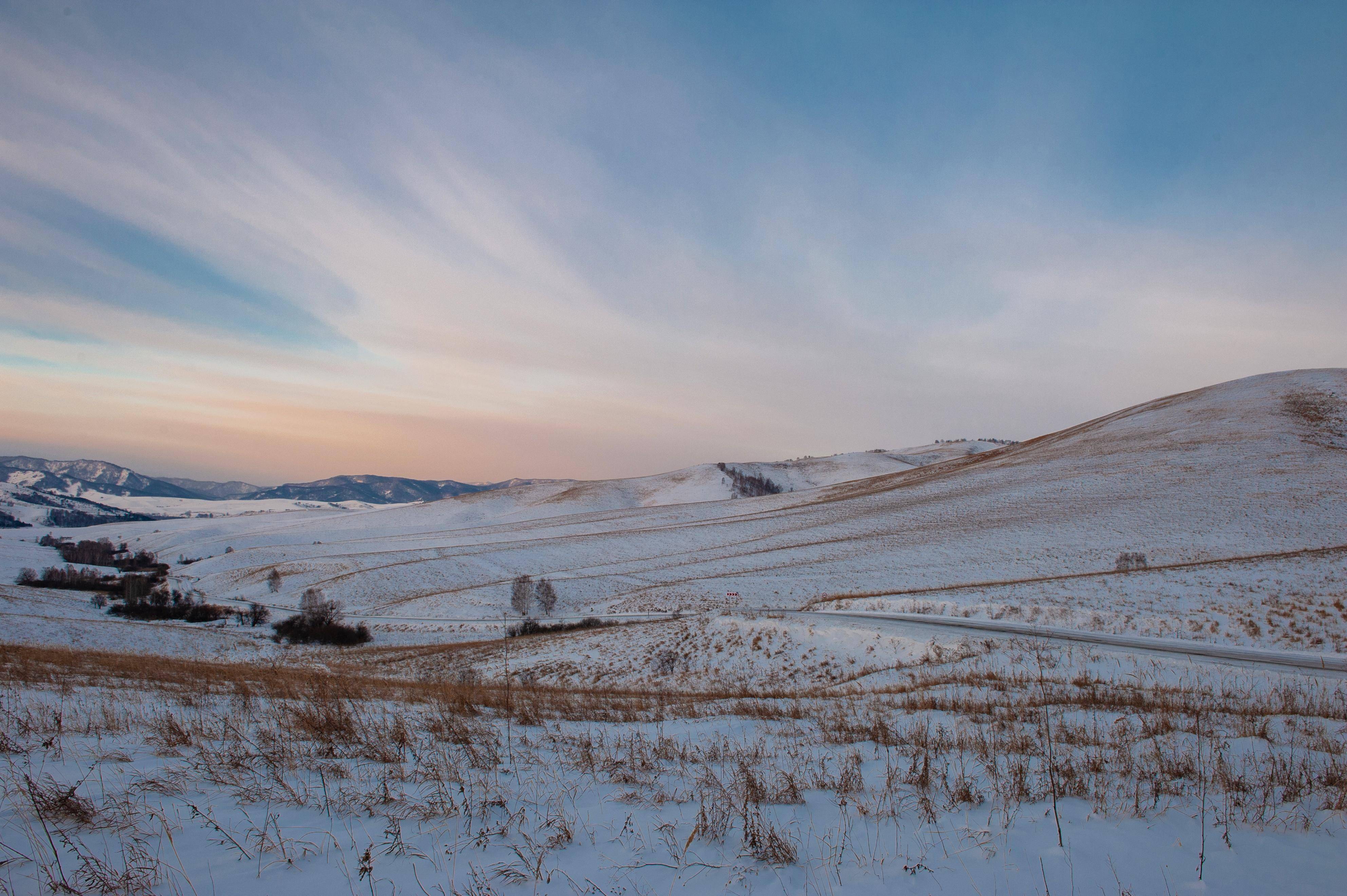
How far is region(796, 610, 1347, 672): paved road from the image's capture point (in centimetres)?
1744

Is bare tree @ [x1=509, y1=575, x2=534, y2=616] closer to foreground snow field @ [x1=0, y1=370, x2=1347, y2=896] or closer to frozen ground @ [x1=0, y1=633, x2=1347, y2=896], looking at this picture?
foreground snow field @ [x1=0, y1=370, x2=1347, y2=896]

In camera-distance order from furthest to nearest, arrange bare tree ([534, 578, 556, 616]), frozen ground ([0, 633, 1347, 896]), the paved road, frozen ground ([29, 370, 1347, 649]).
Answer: bare tree ([534, 578, 556, 616]), frozen ground ([29, 370, 1347, 649]), the paved road, frozen ground ([0, 633, 1347, 896])

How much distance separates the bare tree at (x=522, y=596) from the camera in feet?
177

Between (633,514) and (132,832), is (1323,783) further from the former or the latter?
(633,514)

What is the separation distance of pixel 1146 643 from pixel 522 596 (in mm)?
47151

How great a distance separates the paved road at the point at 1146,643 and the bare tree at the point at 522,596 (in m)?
34.4

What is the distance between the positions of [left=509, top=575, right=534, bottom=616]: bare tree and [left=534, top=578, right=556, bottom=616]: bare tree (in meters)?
0.80

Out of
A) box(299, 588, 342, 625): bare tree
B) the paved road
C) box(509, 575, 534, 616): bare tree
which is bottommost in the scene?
box(299, 588, 342, 625): bare tree

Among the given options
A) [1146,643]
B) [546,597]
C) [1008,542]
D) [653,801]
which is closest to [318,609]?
[546,597]

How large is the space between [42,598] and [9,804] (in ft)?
253

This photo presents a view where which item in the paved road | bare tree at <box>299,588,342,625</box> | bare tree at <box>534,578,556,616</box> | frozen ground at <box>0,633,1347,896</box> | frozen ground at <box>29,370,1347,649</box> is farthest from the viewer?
bare tree at <box>534,578,556,616</box>

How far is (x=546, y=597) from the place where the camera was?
5462 cm

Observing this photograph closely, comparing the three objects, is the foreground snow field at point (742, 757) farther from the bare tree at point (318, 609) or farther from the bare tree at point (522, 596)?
the bare tree at point (522, 596)

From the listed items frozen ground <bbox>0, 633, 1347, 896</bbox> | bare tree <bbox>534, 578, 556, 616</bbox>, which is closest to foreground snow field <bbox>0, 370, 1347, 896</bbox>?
frozen ground <bbox>0, 633, 1347, 896</bbox>
